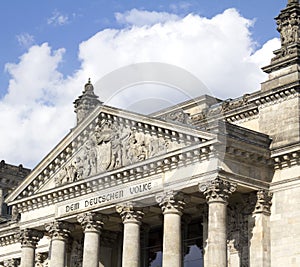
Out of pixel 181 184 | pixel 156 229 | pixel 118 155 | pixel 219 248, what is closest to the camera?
pixel 219 248

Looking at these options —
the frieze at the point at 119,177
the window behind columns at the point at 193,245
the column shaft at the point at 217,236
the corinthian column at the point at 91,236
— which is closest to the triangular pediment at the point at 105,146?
the frieze at the point at 119,177

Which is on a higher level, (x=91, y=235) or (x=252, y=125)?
(x=252, y=125)

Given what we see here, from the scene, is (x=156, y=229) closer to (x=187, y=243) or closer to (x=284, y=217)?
(x=187, y=243)

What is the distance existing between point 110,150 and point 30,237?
29.8ft

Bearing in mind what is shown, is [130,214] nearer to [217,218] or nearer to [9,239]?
[217,218]

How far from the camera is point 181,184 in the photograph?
42156 mm

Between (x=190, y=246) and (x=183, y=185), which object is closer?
(x=183, y=185)

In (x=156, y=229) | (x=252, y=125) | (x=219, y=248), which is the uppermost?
(x=252, y=125)

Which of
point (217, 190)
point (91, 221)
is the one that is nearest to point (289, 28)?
point (217, 190)

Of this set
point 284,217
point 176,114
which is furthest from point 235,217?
point 176,114

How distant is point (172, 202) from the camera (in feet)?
139

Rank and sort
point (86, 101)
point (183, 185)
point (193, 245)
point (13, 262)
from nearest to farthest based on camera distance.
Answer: point (183, 185), point (193, 245), point (13, 262), point (86, 101)

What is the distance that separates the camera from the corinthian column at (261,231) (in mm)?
41906

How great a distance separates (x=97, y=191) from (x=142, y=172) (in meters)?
3.91
